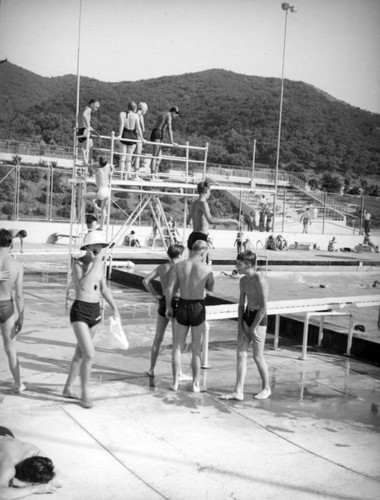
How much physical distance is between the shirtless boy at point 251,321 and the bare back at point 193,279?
1.26 feet

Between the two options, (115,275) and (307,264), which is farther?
(307,264)

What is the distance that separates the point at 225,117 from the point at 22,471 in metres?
99.5

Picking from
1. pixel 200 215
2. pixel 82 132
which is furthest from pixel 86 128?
pixel 200 215

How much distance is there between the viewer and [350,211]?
5291 centimetres

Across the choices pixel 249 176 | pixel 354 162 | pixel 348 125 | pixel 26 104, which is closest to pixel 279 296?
pixel 249 176

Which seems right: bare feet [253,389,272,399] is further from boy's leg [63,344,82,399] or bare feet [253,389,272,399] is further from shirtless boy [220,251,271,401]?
boy's leg [63,344,82,399]

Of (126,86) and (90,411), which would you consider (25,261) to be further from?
(126,86)

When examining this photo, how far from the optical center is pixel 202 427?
5.75 m

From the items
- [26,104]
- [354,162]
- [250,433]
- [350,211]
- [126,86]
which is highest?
[126,86]

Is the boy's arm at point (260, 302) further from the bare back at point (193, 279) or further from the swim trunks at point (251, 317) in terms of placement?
the bare back at point (193, 279)

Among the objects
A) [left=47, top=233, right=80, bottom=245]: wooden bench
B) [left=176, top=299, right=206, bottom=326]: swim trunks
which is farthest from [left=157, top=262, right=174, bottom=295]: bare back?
[left=47, top=233, right=80, bottom=245]: wooden bench

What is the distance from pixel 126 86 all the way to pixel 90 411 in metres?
114

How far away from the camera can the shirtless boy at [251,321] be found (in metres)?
6.51

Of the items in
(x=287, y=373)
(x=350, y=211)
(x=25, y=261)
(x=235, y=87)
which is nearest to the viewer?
(x=287, y=373)
